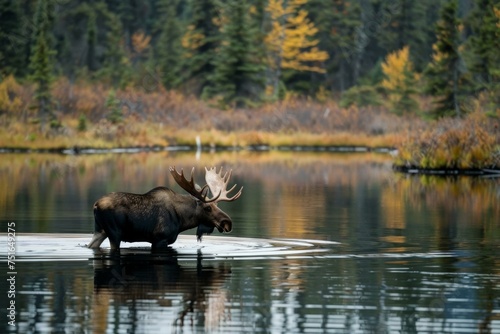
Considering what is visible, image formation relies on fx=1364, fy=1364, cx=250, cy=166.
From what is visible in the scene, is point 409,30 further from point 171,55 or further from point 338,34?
point 171,55

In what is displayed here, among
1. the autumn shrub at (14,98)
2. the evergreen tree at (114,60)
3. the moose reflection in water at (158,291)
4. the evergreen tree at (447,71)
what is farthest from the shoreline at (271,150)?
the moose reflection in water at (158,291)

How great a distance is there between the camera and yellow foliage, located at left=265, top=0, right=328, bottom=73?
97.6 metres

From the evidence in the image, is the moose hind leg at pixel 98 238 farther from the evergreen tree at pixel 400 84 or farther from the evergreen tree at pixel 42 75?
the evergreen tree at pixel 400 84

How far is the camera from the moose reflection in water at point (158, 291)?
42.7ft

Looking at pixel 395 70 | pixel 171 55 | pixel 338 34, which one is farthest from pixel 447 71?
pixel 338 34

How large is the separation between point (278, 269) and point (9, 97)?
53.6m

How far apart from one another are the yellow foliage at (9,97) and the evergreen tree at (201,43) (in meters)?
22.5

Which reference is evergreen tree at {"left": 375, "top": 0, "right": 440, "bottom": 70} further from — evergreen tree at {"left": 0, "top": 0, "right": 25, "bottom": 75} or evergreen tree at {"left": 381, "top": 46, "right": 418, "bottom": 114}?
evergreen tree at {"left": 0, "top": 0, "right": 25, "bottom": 75}

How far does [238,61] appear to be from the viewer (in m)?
83.1

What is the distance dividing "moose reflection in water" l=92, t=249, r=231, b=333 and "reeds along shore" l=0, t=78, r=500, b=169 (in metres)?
36.7

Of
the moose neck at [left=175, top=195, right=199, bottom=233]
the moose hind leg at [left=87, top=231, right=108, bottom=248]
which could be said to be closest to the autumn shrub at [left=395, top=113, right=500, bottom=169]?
the moose neck at [left=175, top=195, right=199, bottom=233]

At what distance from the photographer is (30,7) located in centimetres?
9956

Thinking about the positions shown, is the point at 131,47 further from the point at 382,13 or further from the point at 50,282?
the point at 50,282

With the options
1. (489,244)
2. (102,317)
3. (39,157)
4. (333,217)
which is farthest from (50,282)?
(39,157)
